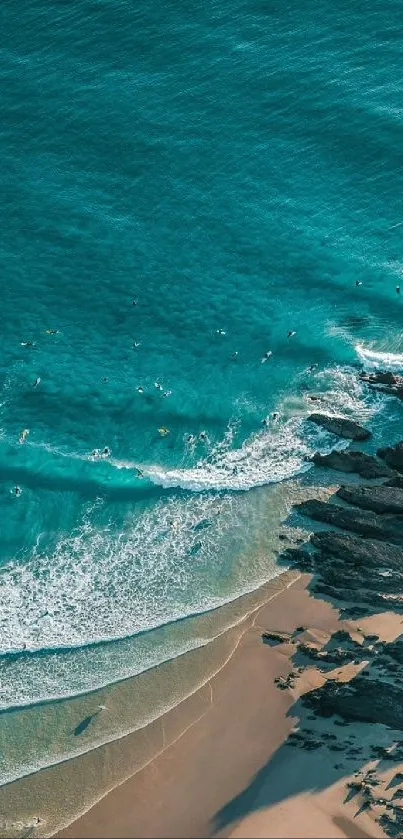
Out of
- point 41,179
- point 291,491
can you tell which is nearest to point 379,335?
point 291,491

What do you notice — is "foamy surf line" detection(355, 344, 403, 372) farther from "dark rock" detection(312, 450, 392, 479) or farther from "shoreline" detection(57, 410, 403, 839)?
"shoreline" detection(57, 410, 403, 839)

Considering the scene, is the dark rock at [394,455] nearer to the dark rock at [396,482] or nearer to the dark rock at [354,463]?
the dark rock at [354,463]

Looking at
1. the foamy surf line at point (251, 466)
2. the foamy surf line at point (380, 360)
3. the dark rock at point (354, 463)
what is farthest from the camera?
the foamy surf line at point (380, 360)

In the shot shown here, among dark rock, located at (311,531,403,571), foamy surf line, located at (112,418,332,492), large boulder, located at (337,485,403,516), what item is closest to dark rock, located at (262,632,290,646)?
dark rock, located at (311,531,403,571)

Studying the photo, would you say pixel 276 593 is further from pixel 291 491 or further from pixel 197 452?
pixel 197 452

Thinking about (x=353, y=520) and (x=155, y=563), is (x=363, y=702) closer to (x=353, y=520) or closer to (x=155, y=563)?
(x=353, y=520)

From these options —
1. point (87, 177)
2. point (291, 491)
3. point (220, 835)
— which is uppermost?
point (87, 177)

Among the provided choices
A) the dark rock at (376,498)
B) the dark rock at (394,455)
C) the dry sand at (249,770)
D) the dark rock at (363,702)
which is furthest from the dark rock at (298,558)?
the dark rock at (363,702)
